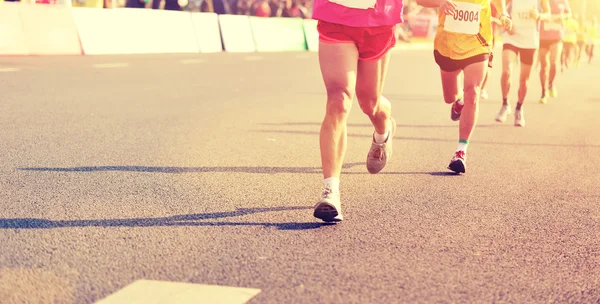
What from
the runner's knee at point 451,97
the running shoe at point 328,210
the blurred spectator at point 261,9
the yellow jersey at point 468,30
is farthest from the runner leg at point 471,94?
the blurred spectator at point 261,9

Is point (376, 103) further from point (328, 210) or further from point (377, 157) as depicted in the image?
point (328, 210)

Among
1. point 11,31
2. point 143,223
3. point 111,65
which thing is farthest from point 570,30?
point 143,223

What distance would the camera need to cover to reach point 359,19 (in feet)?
16.4

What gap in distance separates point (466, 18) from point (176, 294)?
4277mm

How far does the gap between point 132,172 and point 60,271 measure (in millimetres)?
2671

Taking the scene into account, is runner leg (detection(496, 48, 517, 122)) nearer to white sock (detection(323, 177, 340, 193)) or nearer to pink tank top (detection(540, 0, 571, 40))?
pink tank top (detection(540, 0, 571, 40))

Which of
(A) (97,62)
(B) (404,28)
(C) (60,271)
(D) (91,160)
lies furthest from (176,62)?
(B) (404,28)

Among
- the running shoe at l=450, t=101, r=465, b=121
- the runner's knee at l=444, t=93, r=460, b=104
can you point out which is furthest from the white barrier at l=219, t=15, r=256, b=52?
the runner's knee at l=444, t=93, r=460, b=104

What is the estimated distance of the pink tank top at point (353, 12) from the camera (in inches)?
197

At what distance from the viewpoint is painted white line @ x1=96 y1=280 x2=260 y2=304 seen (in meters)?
3.28

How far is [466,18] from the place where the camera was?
7.01 meters

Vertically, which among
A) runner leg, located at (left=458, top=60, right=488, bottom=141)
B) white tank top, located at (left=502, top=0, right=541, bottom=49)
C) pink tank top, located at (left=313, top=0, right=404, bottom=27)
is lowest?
white tank top, located at (left=502, top=0, right=541, bottom=49)

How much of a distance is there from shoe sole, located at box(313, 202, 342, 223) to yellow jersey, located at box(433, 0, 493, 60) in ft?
9.17

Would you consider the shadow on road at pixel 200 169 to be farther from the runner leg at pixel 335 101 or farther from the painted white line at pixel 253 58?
the painted white line at pixel 253 58
